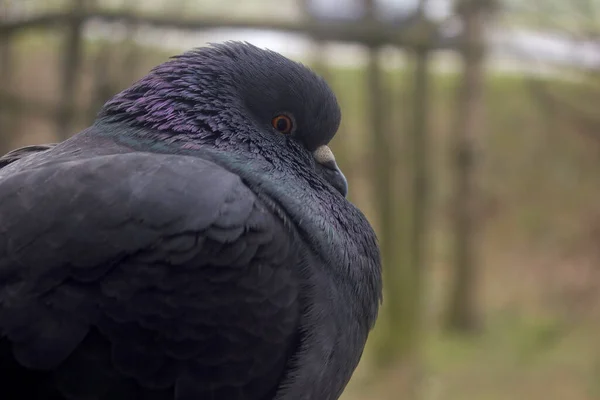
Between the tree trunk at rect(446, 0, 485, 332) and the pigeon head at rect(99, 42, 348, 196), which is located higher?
the pigeon head at rect(99, 42, 348, 196)

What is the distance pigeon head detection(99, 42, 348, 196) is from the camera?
1717mm

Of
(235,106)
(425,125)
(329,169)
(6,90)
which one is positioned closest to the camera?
(235,106)

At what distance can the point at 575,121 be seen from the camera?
575 centimetres

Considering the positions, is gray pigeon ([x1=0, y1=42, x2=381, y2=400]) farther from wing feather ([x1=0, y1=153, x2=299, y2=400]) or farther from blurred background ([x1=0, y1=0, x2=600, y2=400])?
blurred background ([x1=0, y1=0, x2=600, y2=400])

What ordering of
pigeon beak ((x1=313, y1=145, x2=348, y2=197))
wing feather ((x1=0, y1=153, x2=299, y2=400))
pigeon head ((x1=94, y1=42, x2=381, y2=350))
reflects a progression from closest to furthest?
wing feather ((x1=0, y1=153, x2=299, y2=400)) → pigeon head ((x1=94, y1=42, x2=381, y2=350)) → pigeon beak ((x1=313, y1=145, x2=348, y2=197))

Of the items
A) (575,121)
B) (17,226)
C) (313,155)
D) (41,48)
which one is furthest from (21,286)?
(575,121)

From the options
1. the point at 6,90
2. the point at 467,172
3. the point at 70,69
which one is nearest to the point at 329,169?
the point at 70,69

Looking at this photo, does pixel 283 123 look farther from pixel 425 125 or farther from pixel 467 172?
pixel 467 172

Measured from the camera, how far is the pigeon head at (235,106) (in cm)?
172

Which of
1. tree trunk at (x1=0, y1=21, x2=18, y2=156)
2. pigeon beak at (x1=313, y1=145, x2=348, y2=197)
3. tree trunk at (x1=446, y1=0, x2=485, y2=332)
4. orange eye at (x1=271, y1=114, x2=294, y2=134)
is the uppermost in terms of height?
orange eye at (x1=271, y1=114, x2=294, y2=134)

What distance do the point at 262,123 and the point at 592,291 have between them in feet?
17.2

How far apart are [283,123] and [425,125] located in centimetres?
282

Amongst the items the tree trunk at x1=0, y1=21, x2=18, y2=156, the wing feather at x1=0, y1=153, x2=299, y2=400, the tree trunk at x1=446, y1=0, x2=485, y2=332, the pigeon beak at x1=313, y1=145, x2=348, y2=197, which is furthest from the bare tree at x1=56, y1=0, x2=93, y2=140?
the tree trunk at x1=446, y1=0, x2=485, y2=332

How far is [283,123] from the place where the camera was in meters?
1.92
